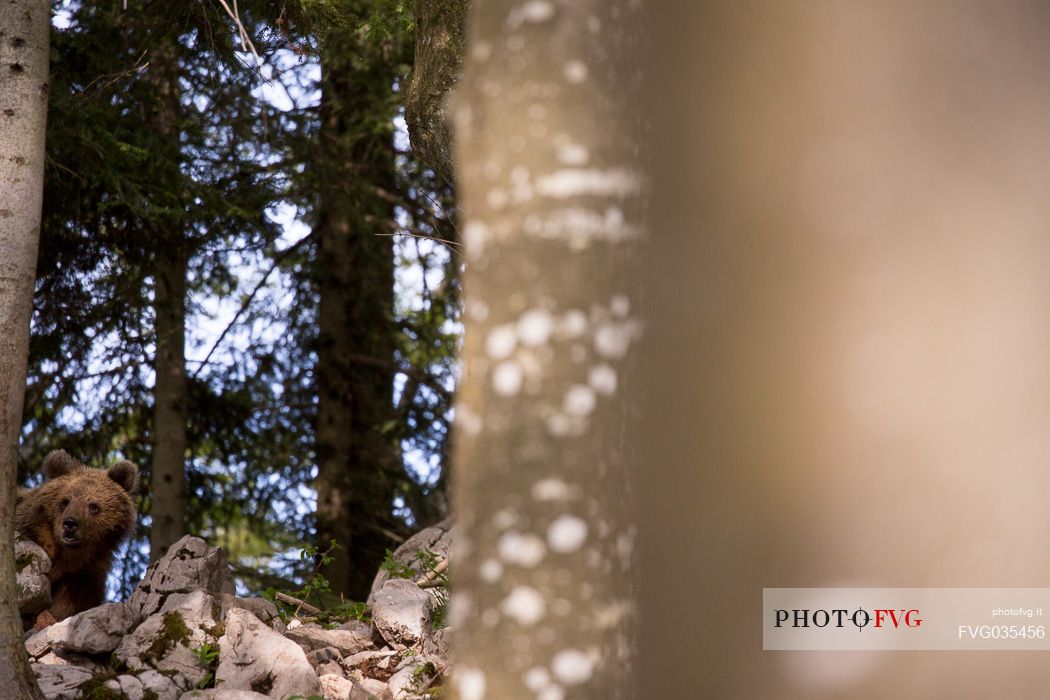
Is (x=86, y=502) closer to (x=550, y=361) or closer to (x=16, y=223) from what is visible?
(x=16, y=223)

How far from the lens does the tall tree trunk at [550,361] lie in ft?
9.36

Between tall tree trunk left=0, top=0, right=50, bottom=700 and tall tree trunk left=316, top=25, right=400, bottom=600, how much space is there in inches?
236

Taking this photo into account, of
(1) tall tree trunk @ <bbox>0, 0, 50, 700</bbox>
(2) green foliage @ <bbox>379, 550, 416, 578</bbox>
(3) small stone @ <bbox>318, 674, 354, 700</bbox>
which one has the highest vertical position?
(1) tall tree trunk @ <bbox>0, 0, 50, 700</bbox>

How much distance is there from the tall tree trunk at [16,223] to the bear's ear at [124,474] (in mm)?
3614

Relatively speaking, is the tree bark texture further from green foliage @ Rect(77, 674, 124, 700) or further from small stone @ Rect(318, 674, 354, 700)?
green foliage @ Rect(77, 674, 124, 700)

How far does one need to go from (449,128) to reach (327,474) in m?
6.03

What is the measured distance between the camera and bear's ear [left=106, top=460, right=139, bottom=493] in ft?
30.6

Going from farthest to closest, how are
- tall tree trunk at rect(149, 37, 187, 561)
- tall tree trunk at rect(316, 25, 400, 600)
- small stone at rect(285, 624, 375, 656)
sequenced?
tall tree trunk at rect(316, 25, 400, 600), tall tree trunk at rect(149, 37, 187, 561), small stone at rect(285, 624, 375, 656)

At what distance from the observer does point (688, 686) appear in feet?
11.5

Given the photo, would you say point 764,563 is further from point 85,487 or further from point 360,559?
point 360,559

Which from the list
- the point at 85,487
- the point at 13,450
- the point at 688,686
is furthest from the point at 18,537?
the point at 688,686

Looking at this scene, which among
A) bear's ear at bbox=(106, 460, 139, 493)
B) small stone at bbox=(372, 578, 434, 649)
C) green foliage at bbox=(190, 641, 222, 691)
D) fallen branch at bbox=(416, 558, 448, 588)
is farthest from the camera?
bear's ear at bbox=(106, 460, 139, 493)

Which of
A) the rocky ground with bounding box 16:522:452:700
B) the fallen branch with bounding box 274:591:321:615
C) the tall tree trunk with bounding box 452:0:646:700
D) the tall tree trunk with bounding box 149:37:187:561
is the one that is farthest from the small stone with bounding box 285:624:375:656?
the tall tree trunk with bounding box 149:37:187:561

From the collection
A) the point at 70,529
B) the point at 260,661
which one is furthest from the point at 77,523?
the point at 260,661
